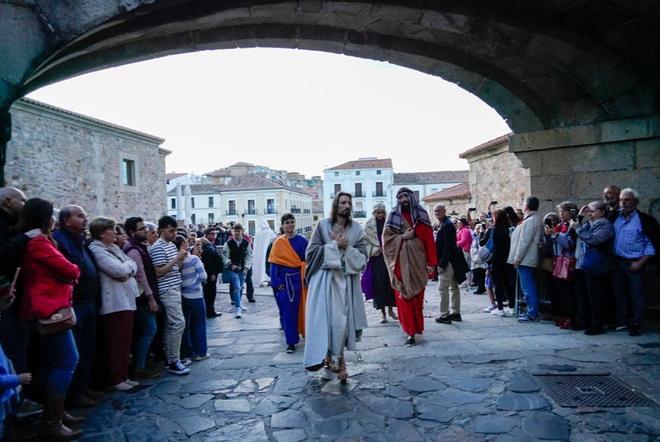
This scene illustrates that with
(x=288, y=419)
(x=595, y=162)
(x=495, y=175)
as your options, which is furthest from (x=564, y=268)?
(x=495, y=175)

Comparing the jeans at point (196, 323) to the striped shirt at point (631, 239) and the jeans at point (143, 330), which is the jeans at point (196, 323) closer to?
the jeans at point (143, 330)

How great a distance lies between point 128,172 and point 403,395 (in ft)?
83.3

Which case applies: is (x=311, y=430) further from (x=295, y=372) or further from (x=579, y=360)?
(x=579, y=360)

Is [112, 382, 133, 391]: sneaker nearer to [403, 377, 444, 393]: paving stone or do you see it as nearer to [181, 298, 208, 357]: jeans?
[181, 298, 208, 357]: jeans

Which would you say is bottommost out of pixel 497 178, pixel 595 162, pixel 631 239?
pixel 631 239

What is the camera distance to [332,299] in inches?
155

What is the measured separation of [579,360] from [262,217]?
5066 centimetres

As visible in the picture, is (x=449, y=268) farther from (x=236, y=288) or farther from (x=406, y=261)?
(x=236, y=288)

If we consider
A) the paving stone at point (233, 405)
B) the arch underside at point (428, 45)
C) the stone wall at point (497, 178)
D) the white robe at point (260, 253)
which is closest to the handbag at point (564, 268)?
the arch underside at point (428, 45)

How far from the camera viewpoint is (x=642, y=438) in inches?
106

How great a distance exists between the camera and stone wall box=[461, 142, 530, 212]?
16203 millimetres

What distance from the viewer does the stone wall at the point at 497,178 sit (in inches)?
638

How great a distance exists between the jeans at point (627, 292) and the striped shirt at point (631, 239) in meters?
0.11

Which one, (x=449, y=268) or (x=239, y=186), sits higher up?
(x=239, y=186)
